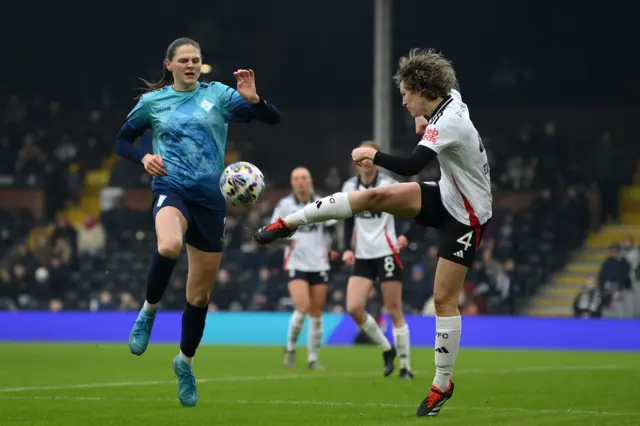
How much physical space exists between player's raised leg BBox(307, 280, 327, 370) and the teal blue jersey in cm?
600

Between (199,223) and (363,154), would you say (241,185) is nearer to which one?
(199,223)

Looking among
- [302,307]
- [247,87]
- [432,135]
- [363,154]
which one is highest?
[247,87]

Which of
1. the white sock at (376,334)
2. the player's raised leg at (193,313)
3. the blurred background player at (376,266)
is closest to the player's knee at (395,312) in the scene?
the blurred background player at (376,266)

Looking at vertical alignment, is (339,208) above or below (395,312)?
above

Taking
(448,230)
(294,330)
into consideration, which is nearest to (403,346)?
(294,330)

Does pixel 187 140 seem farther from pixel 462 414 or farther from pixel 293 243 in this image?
pixel 293 243

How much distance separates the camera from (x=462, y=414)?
8.77 m

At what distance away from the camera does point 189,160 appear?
922cm

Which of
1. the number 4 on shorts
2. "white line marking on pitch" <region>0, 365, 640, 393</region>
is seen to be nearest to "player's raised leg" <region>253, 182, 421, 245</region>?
the number 4 on shorts

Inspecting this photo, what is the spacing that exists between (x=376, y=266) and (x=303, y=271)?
6.45 ft

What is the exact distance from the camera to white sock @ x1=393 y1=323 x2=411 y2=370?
43.3 feet

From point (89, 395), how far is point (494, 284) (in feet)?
46.0

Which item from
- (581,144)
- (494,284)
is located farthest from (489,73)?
(494,284)

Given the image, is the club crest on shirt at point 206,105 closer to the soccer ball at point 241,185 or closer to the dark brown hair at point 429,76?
the soccer ball at point 241,185
